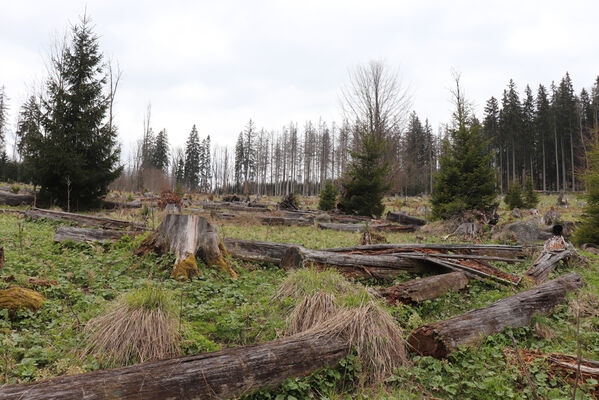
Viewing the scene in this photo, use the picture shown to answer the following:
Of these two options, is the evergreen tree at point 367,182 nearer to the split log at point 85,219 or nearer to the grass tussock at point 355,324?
the split log at point 85,219

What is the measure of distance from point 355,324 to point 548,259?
5725 mm

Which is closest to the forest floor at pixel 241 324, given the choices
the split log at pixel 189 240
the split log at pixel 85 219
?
the split log at pixel 189 240

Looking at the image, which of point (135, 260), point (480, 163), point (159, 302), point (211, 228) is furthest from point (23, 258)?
point (480, 163)

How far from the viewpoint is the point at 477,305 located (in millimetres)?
4766

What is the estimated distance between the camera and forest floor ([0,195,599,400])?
2701mm

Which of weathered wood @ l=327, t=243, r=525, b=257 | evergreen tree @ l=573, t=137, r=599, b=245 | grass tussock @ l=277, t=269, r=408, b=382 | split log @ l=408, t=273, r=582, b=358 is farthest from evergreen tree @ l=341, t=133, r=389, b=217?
grass tussock @ l=277, t=269, r=408, b=382

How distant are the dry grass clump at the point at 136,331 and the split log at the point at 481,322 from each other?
248 cm

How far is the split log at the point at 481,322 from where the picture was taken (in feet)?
10.5

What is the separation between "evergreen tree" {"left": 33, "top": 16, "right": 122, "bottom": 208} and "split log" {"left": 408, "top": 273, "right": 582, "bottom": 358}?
16.4 meters

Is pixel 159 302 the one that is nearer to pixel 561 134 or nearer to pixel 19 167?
pixel 19 167

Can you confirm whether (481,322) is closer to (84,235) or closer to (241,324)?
(241,324)

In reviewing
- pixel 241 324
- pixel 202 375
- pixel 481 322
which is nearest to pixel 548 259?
pixel 481 322

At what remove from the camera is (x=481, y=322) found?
3.53 metres

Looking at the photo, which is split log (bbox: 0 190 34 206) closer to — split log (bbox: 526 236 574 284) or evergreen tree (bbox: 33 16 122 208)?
evergreen tree (bbox: 33 16 122 208)
